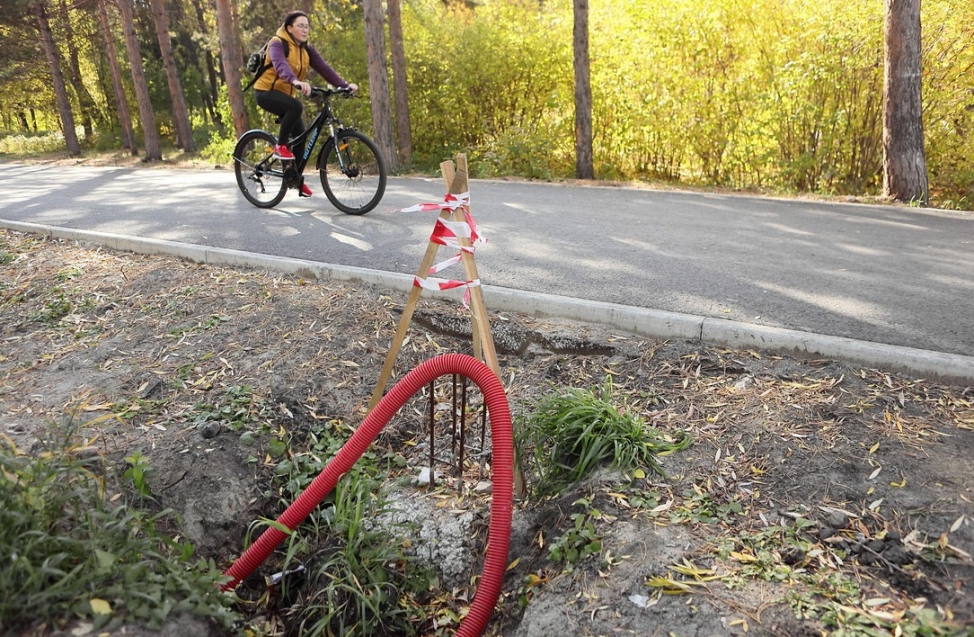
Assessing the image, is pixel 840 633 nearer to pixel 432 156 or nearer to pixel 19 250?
Answer: pixel 19 250

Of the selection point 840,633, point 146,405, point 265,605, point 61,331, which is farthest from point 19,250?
point 840,633

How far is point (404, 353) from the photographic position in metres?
4.28

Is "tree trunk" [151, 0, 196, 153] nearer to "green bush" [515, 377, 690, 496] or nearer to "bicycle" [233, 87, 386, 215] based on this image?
"bicycle" [233, 87, 386, 215]

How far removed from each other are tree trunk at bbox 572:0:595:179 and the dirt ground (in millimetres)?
8062

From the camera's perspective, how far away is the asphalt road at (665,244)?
4.36 metres

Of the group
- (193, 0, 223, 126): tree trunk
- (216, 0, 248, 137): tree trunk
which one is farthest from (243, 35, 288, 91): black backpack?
(193, 0, 223, 126): tree trunk

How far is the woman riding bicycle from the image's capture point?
23.3 ft

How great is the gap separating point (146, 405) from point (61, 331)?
148cm

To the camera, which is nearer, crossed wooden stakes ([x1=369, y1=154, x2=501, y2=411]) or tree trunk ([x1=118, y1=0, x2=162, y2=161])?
crossed wooden stakes ([x1=369, y1=154, x2=501, y2=411])

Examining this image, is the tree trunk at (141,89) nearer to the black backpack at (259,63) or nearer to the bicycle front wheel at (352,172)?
the black backpack at (259,63)

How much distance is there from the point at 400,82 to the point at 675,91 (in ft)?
18.9

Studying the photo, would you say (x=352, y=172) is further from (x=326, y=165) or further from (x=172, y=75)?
(x=172, y=75)

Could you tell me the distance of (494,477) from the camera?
274 cm

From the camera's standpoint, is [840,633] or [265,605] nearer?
[840,633]
